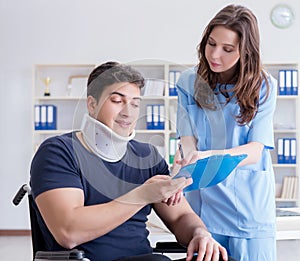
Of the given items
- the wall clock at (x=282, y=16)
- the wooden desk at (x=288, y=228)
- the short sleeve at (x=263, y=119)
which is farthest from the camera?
the wall clock at (x=282, y=16)

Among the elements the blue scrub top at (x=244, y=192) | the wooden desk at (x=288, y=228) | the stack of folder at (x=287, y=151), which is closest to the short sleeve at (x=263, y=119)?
the blue scrub top at (x=244, y=192)

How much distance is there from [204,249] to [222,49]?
1.91ft

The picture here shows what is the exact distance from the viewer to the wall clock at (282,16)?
558 centimetres

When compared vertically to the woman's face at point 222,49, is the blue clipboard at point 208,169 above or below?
below

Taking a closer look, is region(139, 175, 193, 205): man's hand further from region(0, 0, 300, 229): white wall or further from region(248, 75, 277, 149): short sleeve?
region(0, 0, 300, 229): white wall

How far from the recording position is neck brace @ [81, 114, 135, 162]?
5.05 feet

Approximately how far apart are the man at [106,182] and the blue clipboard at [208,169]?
0.12ft

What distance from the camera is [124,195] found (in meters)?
1.56

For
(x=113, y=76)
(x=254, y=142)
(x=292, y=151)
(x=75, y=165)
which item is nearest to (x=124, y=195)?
(x=75, y=165)

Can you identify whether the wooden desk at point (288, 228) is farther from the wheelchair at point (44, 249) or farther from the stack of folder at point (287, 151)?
the stack of folder at point (287, 151)

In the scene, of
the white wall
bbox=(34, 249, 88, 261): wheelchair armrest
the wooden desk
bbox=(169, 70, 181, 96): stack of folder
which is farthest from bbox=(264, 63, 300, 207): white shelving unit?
bbox=(34, 249, 88, 261): wheelchair armrest

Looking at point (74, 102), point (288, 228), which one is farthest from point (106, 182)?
point (74, 102)

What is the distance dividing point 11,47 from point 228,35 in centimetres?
425

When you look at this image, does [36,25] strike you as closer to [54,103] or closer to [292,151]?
[54,103]
